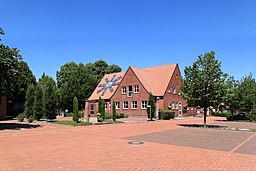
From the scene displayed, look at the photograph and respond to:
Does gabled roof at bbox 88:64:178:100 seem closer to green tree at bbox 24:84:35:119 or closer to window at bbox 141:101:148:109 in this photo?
window at bbox 141:101:148:109

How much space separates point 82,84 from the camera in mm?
54781

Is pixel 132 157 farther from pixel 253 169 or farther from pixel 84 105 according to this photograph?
pixel 84 105

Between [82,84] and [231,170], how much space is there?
162 ft

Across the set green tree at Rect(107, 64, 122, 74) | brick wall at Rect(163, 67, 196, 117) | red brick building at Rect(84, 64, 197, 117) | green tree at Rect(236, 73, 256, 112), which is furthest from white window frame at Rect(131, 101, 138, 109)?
green tree at Rect(107, 64, 122, 74)

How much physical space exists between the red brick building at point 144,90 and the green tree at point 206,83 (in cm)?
1669

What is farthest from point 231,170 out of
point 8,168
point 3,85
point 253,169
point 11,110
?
point 11,110

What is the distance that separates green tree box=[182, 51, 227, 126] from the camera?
22.6 meters

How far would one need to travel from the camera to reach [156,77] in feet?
150

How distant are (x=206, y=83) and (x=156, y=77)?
75.7 feet

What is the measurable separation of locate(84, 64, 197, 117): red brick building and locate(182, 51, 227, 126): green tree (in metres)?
16.7

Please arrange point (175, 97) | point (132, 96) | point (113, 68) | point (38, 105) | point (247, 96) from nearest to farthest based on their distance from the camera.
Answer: point (38, 105), point (247, 96), point (132, 96), point (175, 97), point (113, 68)

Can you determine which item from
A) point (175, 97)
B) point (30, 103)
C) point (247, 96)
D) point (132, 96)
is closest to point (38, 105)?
point (30, 103)

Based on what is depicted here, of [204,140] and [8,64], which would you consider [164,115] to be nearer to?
[204,140]

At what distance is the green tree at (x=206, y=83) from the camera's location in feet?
74.1
